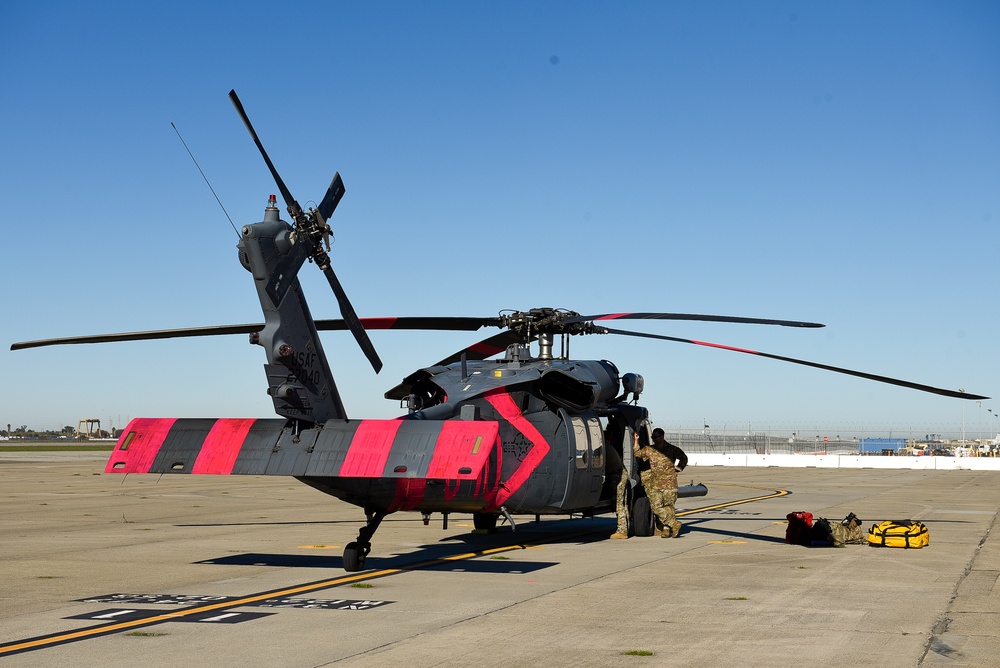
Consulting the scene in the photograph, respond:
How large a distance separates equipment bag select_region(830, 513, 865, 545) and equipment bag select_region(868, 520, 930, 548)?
1.16 feet

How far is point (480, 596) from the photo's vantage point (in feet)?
A: 40.8

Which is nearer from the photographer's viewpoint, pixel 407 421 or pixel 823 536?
pixel 407 421

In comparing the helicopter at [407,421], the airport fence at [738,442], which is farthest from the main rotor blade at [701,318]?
the airport fence at [738,442]

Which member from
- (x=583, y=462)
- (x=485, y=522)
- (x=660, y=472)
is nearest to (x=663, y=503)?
(x=660, y=472)

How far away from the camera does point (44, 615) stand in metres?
11.1

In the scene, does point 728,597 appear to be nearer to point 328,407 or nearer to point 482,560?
point 482,560

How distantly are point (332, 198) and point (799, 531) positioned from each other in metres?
11.2

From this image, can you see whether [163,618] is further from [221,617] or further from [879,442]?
[879,442]

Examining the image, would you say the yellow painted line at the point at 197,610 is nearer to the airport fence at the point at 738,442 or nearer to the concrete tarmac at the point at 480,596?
the concrete tarmac at the point at 480,596

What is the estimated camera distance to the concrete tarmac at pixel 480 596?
9.20 meters

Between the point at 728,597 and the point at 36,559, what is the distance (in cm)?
1085

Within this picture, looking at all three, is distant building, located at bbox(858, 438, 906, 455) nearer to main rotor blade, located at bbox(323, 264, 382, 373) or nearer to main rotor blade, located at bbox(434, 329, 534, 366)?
main rotor blade, located at bbox(434, 329, 534, 366)

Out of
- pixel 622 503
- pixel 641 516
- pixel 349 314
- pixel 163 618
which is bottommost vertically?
pixel 163 618

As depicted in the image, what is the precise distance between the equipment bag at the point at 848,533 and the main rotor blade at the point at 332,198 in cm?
1154
